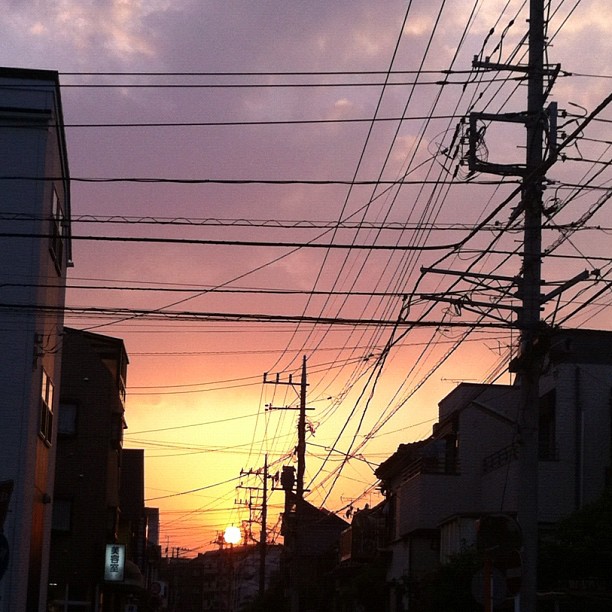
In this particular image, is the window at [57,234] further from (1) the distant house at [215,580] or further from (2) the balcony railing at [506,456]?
(1) the distant house at [215,580]

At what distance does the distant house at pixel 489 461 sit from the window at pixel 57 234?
45.8ft

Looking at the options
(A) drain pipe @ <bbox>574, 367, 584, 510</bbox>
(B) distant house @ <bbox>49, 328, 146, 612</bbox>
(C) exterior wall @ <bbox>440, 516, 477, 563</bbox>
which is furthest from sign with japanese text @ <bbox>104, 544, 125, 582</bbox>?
(A) drain pipe @ <bbox>574, 367, 584, 510</bbox>

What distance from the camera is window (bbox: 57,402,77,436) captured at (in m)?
41.6

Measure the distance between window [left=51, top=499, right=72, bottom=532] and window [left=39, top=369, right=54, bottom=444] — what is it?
38.9 ft

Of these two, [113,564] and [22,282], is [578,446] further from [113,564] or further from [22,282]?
[113,564]

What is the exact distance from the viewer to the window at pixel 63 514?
4066 centimetres

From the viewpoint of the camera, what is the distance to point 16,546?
23.5 m

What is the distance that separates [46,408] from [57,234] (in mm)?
4798

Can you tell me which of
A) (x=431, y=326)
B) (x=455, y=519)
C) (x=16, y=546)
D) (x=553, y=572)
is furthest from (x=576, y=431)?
(x=16, y=546)

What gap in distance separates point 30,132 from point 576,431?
19.1m

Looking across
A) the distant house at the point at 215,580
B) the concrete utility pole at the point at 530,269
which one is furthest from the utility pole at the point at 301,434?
the distant house at the point at 215,580

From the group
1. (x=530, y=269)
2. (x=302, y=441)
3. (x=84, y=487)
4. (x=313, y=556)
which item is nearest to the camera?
(x=530, y=269)

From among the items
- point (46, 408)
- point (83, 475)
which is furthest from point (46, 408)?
point (83, 475)

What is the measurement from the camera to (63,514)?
40812mm
